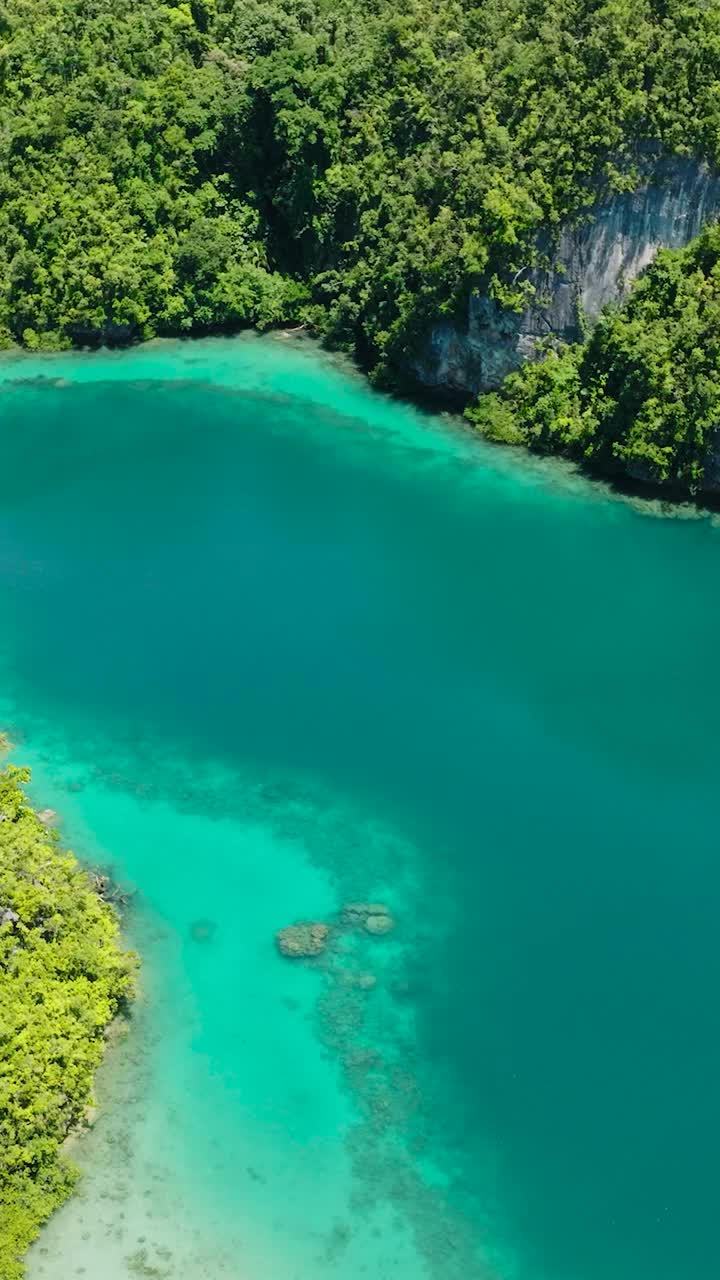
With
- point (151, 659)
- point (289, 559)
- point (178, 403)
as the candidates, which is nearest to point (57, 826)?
point (151, 659)

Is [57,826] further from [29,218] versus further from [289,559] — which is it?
[29,218]

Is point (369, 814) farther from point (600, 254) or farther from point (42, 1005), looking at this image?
point (600, 254)

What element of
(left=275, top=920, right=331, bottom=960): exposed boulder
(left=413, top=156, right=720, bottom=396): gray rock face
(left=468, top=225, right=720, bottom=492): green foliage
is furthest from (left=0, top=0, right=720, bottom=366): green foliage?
(left=275, top=920, right=331, bottom=960): exposed boulder

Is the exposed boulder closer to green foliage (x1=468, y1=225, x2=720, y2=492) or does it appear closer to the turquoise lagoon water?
the turquoise lagoon water

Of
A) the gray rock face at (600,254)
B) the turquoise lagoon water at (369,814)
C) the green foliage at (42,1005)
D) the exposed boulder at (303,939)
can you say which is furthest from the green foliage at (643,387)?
the green foliage at (42,1005)

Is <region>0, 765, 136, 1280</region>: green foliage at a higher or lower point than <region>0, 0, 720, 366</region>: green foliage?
lower
